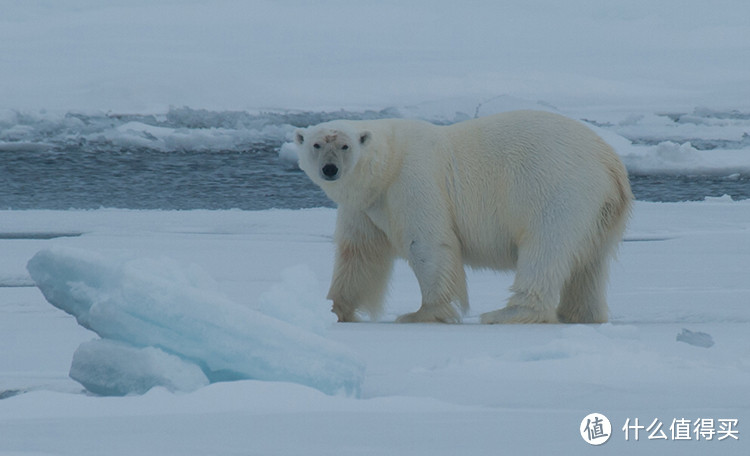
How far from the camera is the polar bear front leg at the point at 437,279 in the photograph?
423cm

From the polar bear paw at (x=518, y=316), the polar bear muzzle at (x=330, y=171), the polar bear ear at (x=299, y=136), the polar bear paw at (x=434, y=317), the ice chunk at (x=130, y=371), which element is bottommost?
the polar bear paw at (x=434, y=317)

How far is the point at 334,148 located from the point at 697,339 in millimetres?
1646

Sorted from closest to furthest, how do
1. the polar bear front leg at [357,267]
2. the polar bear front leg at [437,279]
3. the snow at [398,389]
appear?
the snow at [398,389] < the polar bear front leg at [437,279] < the polar bear front leg at [357,267]

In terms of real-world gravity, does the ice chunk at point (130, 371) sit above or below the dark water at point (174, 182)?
above

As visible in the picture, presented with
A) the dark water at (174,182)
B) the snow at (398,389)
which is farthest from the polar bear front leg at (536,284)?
the dark water at (174,182)

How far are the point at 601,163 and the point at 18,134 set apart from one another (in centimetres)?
1334

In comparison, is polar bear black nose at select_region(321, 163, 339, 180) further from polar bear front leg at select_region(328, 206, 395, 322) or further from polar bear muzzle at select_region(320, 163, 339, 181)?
polar bear front leg at select_region(328, 206, 395, 322)

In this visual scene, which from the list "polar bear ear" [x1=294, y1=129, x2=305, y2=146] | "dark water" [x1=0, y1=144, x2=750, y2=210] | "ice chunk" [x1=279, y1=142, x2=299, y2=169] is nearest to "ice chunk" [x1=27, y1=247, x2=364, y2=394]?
"polar bear ear" [x1=294, y1=129, x2=305, y2=146]

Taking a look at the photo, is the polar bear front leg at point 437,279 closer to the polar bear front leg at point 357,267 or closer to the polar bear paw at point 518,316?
the polar bear paw at point 518,316

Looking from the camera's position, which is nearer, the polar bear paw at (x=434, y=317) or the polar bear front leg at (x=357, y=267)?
the polar bear paw at (x=434, y=317)

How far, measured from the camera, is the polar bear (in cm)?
414

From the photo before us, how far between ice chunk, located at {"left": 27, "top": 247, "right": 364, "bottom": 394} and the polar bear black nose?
1.69m

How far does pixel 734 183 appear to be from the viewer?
13.4 metres

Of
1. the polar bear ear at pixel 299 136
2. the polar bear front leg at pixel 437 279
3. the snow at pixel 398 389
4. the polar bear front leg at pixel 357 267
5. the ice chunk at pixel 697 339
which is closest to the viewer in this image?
the snow at pixel 398 389
